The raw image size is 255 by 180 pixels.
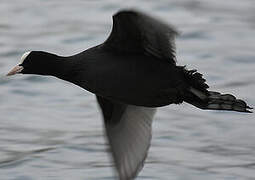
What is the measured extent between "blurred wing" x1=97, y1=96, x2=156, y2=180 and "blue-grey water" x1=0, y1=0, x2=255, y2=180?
0.62 meters

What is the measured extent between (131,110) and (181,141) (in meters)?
1.45

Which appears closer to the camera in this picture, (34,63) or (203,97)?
(203,97)

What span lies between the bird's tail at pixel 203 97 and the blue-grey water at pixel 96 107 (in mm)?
1163

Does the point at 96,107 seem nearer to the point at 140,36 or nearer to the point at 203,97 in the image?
the point at 203,97

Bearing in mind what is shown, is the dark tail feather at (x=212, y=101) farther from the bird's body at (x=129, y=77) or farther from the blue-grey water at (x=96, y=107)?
the blue-grey water at (x=96, y=107)

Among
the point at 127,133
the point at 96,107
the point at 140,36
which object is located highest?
the point at 140,36

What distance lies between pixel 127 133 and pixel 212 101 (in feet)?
2.97

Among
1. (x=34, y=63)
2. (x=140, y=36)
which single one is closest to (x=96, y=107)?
(x=34, y=63)

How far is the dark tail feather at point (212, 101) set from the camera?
845cm

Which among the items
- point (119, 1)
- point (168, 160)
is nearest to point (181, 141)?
point (168, 160)

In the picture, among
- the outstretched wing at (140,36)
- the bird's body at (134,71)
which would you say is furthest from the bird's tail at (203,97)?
the outstretched wing at (140,36)

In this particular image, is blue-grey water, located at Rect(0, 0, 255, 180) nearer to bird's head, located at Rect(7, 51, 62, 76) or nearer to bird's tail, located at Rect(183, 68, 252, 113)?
bird's tail, located at Rect(183, 68, 252, 113)

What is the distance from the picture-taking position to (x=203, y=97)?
27.8 ft

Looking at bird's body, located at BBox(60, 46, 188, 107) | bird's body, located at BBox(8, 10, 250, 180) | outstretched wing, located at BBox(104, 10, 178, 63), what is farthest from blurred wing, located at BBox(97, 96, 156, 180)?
outstretched wing, located at BBox(104, 10, 178, 63)
